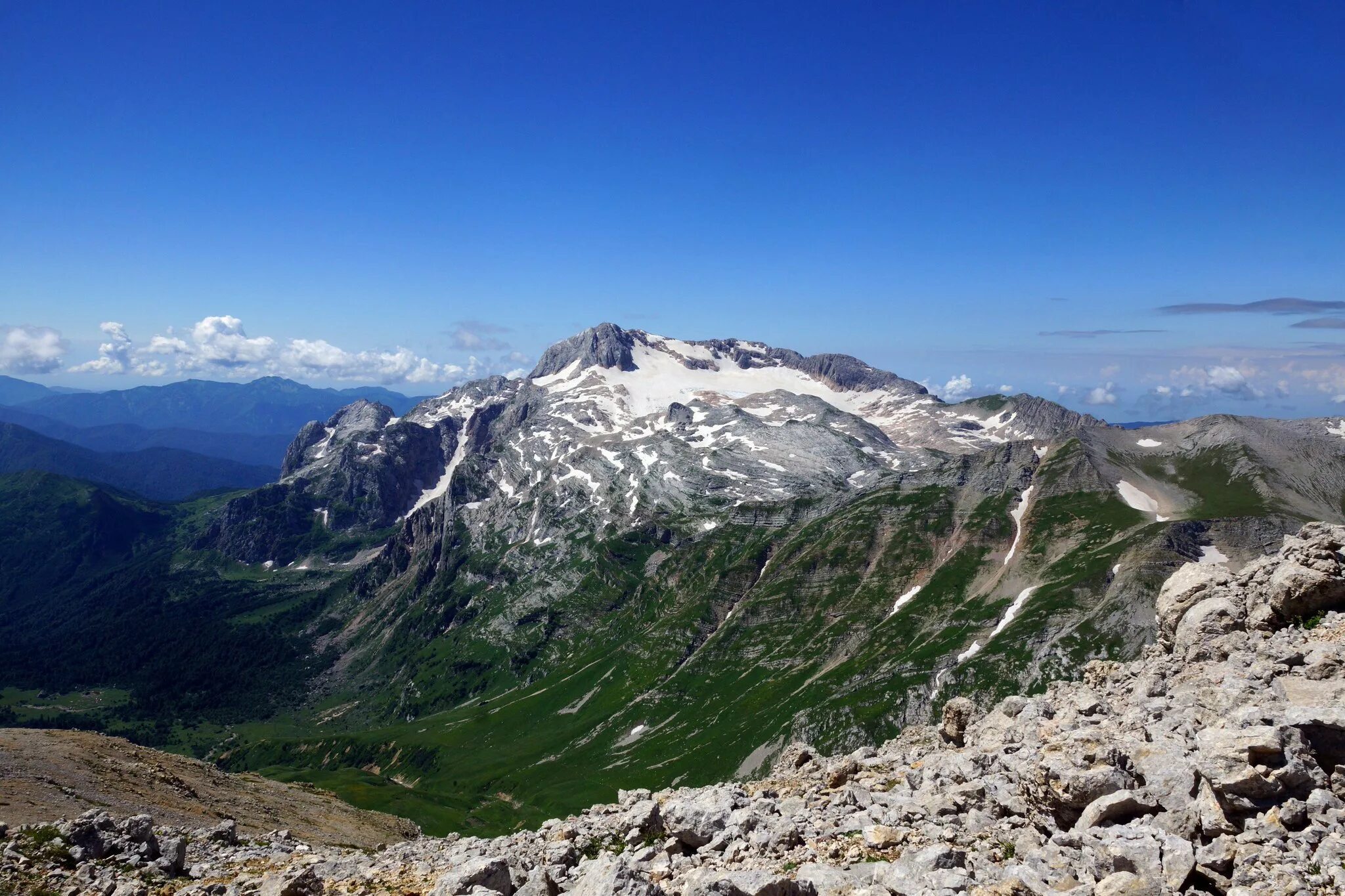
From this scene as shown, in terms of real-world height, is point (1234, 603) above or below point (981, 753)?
above

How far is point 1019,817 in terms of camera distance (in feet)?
85.9

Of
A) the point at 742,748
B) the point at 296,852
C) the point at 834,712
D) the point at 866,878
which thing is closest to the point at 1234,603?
the point at 866,878

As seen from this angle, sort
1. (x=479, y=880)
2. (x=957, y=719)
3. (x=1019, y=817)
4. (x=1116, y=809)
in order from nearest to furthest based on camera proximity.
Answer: (x=1116, y=809) → (x=1019, y=817) → (x=479, y=880) → (x=957, y=719)

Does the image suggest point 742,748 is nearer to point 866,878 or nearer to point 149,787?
point 149,787

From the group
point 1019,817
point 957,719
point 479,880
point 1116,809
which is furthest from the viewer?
point 957,719

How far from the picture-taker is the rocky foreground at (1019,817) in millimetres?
20406

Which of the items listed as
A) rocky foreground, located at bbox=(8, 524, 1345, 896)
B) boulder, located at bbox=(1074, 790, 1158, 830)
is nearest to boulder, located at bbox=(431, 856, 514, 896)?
rocky foreground, located at bbox=(8, 524, 1345, 896)

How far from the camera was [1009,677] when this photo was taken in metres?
169

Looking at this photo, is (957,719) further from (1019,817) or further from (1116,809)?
(1116,809)

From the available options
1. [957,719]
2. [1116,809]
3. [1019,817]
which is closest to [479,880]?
[1019,817]

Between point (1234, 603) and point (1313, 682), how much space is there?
15125 mm

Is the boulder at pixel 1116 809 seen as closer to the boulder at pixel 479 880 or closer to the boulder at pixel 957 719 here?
the boulder at pixel 957 719

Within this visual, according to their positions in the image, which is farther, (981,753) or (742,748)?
(742,748)

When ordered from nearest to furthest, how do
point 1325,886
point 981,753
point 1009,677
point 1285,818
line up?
1. point 1325,886
2. point 1285,818
3. point 981,753
4. point 1009,677
